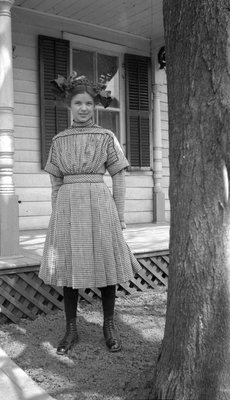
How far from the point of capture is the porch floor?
2.32 metres

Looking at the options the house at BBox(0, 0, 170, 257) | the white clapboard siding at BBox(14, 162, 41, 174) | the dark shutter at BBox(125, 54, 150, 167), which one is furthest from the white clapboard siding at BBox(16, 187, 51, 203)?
the dark shutter at BBox(125, 54, 150, 167)

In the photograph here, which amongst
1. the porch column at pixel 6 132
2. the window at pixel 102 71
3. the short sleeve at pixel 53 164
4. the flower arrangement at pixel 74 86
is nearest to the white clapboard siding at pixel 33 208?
the window at pixel 102 71

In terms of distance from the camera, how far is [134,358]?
2.84 metres

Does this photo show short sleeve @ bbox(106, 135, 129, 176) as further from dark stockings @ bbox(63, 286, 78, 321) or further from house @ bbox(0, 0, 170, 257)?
house @ bbox(0, 0, 170, 257)

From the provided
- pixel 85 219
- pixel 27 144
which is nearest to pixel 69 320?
pixel 85 219

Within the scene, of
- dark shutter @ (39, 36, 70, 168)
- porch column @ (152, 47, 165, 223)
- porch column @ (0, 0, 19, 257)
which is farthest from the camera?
porch column @ (152, 47, 165, 223)

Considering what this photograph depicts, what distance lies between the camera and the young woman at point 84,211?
110 inches

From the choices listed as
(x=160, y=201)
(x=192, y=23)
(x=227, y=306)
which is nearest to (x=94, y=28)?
(x=160, y=201)

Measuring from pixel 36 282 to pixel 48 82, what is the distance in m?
3.26

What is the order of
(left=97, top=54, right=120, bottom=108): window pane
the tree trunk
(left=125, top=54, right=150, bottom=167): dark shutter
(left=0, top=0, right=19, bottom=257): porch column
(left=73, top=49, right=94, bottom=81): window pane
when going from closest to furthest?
the tree trunk, (left=0, top=0, right=19, bottom=257): porch column, (left=73, top=49, right=94, bottom=81): window pane, (left=97, top=54, right=120, bottom=108): window pane, (left=125, top=54, right=150, bottom=167): dark shutter

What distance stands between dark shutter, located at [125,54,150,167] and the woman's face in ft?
13.4

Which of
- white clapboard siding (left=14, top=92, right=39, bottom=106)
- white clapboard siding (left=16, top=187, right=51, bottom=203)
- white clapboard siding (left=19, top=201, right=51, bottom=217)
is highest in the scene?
white clapboard siding (left=14, top=92, right=39, bottom=106)

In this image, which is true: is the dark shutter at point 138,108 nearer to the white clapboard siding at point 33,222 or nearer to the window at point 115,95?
the window at point 115,95

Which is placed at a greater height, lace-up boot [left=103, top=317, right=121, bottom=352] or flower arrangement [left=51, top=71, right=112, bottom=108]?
flower arrangement [left=51, top=71, right=112, bottom=108]
